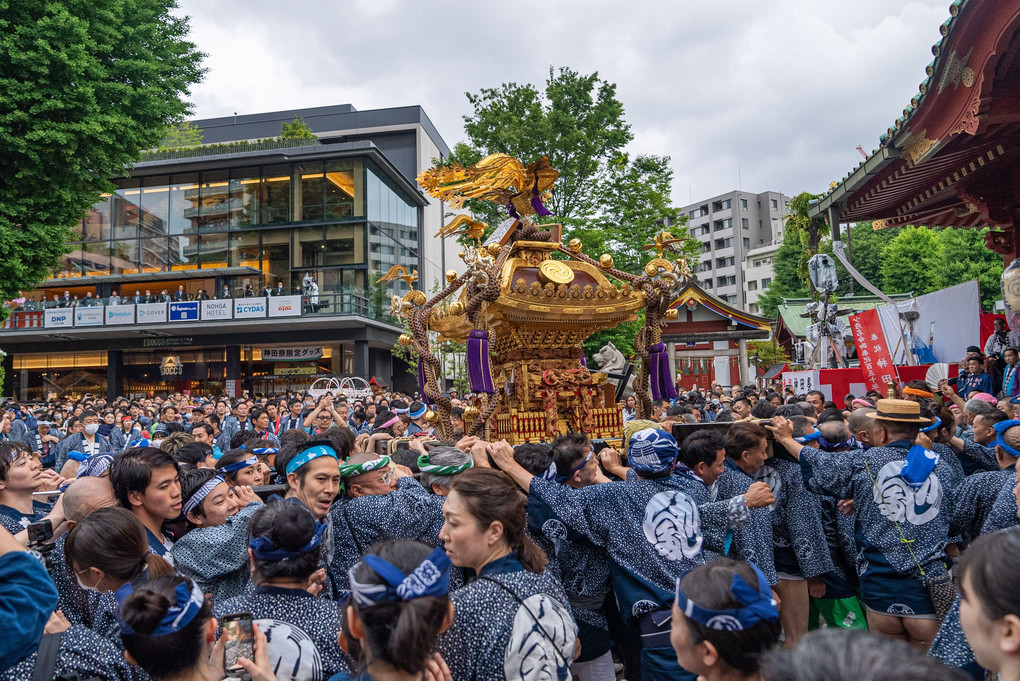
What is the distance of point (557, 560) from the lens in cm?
327

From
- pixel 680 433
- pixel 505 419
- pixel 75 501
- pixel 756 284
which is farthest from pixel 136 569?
pixel 756 284

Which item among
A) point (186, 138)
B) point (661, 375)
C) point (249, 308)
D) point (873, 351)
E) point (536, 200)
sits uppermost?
point (186, 138)

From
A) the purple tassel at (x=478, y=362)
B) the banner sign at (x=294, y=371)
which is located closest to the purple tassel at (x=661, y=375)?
the purple tassel at (x=478, y=362)

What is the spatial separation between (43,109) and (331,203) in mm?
20067

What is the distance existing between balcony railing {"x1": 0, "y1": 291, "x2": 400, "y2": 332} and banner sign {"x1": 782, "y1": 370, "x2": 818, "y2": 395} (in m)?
18.1

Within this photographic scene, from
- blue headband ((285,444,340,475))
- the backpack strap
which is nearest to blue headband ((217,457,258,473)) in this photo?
A: blue headband ((285,444,340,475))

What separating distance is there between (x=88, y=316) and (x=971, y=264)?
36.6 meters

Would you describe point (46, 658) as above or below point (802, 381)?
below

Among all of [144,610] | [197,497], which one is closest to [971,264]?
[197,497]

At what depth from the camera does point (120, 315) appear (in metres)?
27.8

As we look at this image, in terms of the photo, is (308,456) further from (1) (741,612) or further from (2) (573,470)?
(1) (741,612)

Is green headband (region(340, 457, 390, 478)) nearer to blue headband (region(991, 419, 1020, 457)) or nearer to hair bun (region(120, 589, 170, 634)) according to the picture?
hair bun (region(120, 589, 170, 634))

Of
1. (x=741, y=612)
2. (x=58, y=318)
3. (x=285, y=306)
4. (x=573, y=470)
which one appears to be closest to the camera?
(x=741, y=612)

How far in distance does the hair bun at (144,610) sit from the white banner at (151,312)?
96.2 feet
